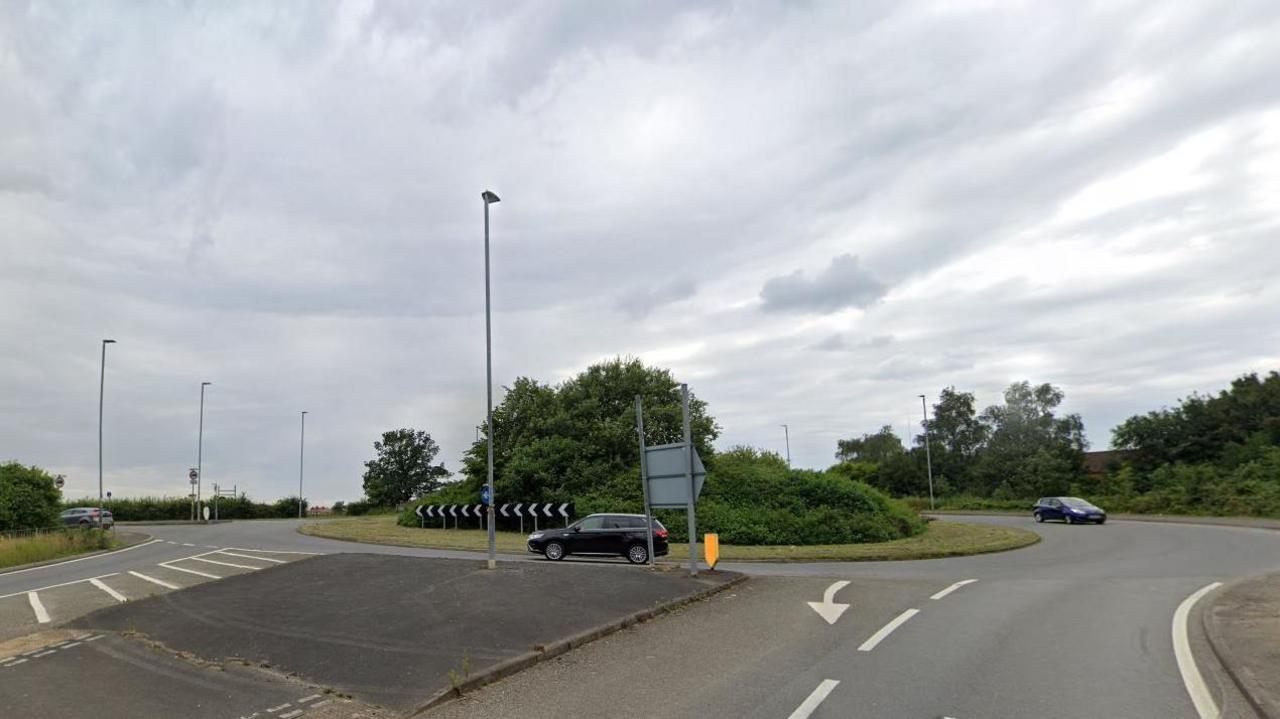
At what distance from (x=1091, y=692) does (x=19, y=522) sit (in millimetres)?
47362

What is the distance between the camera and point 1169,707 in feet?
23.2

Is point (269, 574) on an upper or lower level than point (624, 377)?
lower

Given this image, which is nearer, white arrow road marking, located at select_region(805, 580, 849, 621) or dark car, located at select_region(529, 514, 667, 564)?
white arrow road marking, located at select_region(805, 580, 849, 621)

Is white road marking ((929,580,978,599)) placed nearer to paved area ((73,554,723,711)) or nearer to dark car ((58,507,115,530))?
paved area ((73,554,723,711))

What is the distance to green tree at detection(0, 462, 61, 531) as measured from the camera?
3862 centimetres

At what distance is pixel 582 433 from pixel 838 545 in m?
17.2

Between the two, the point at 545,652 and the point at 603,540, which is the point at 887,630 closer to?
the point at 545,652

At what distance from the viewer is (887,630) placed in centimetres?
1041

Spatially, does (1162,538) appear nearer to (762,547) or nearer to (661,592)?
(762,547)

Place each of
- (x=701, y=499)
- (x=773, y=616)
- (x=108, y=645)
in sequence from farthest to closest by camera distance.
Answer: (x=701, y=499) < (x=773, y=616) < (x=108, y=645)

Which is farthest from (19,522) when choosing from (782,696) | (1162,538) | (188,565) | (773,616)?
(1162,538)

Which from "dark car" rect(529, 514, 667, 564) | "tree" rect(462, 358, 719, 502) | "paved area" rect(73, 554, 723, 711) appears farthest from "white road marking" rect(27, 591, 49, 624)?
"tree" rect(462, 358, 719, 502)

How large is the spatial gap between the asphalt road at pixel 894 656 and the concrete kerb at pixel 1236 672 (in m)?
0.15

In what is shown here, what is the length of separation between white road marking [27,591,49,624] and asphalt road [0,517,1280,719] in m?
0.19
